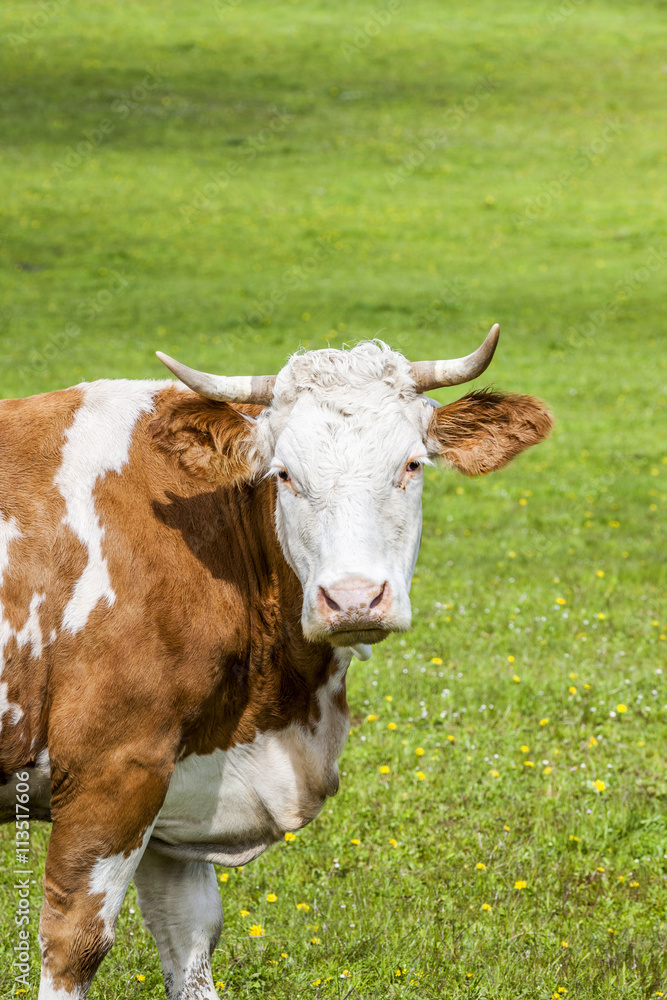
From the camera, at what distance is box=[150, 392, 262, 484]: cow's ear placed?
3988 millimetres

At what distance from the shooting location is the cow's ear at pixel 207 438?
3.99 metres

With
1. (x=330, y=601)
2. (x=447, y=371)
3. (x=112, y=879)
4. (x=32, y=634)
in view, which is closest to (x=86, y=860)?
(x=112, y=879)

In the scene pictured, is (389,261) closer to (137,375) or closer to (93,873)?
(137,375)

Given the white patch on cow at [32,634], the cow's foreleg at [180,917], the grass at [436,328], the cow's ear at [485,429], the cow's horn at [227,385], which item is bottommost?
the grass at [436,328]

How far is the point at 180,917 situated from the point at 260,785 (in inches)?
28.6

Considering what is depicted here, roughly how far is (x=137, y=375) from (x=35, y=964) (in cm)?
1349

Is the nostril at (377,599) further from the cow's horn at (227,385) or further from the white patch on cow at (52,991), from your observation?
the white patch on cow at (52,991)

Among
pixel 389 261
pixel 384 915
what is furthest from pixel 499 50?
pixel 384 915

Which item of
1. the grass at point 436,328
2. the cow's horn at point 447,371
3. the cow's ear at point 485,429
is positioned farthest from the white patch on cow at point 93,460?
the grass at point 436,328

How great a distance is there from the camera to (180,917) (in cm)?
427

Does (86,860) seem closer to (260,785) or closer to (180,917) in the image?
(260,785)

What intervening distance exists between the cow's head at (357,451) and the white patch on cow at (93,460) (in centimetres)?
36

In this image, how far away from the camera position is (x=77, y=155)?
106 feet

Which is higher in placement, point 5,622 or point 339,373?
point 339,373
